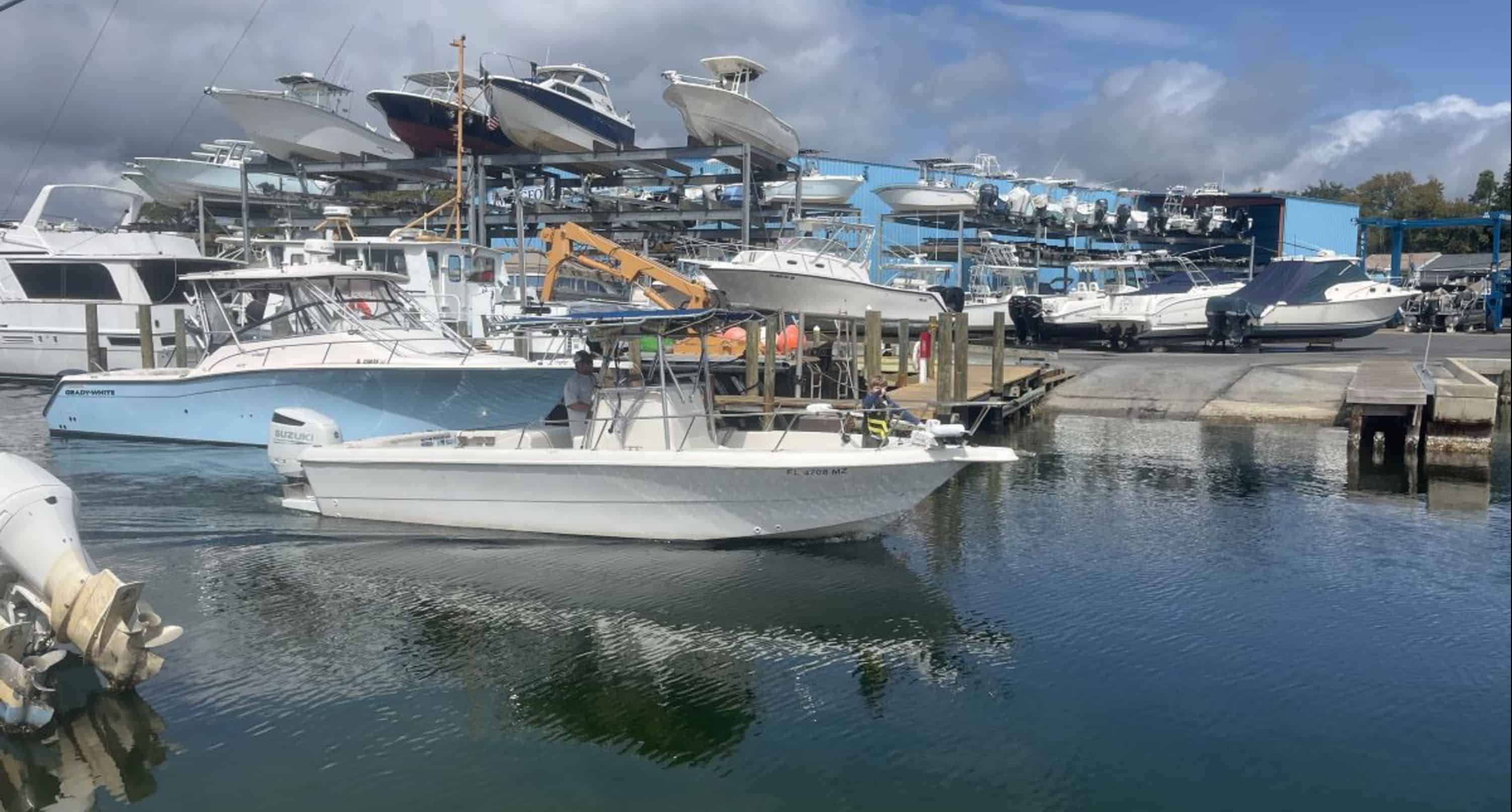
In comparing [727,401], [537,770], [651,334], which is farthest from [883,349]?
[537,770]

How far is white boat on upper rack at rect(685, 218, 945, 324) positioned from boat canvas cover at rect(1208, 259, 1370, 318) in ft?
31.2

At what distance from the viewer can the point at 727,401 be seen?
1812cm

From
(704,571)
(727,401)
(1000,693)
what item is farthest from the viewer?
(727,401)

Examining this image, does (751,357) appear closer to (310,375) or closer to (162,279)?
(310,375)

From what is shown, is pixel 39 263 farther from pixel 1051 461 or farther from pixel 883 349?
pixel 1051 461

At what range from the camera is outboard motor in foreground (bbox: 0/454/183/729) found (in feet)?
23.1

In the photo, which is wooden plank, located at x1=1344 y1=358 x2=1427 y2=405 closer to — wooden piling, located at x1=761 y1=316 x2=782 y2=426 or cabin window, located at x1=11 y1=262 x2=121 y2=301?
wooden piling, located at x1=761 y1=316 x2=782 y2=426

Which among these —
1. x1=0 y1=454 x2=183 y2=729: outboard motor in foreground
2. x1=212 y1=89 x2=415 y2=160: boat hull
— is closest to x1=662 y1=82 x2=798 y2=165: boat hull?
x1=212 y1=89 x2=415 y2=160: boat hull

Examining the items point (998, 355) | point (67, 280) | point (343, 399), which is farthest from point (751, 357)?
point (67, 280)

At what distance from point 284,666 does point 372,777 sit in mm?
2114

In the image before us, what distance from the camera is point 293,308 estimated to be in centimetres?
1728

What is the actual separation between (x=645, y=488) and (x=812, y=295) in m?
14.2

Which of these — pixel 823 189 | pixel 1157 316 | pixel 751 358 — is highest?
pixel 823 189

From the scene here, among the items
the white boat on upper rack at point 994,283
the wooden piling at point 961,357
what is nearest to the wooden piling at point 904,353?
the wooden piling at point 961,357
